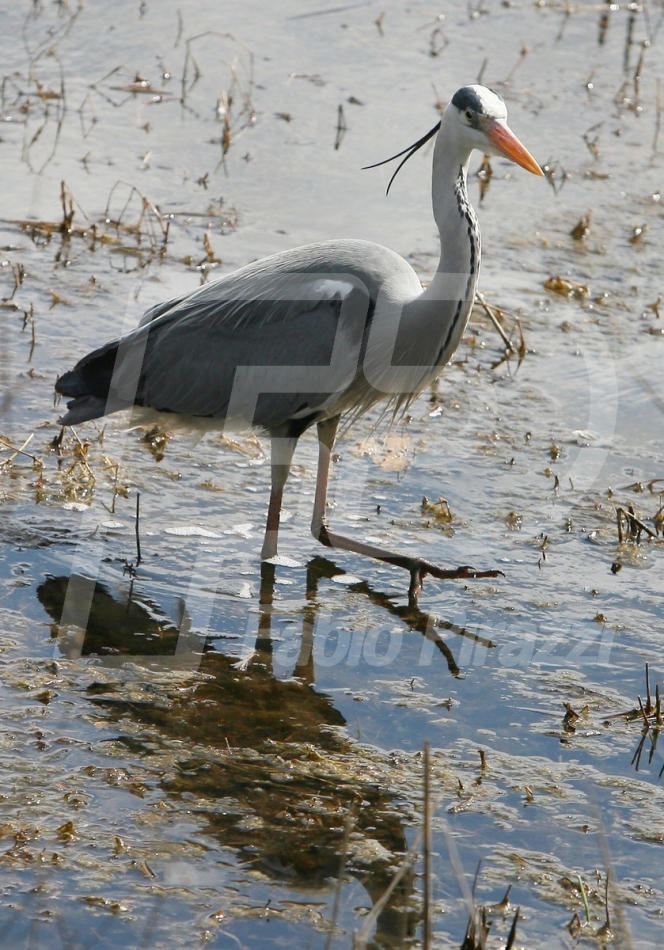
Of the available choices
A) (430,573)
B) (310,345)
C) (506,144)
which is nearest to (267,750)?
(430,573)

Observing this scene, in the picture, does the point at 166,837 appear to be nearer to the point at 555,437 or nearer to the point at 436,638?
the point at 436,638

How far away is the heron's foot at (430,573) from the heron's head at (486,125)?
4.95 feet

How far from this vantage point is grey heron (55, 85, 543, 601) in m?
5.11

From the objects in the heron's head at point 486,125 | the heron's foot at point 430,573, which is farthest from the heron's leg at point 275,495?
the heron's head at point 486,125

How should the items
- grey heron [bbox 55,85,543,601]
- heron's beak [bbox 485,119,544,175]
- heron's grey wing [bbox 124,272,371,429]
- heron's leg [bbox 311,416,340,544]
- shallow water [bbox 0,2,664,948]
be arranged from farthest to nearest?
heron's leg [bbox 311,416,340,544] → heron's grey wing [bbox 124,272,371,429] → grey heron [bbox 55,85,543,601] → heron's beak [bbox 485,119,544,175] → shallow water [bbox 0,2,664,948]

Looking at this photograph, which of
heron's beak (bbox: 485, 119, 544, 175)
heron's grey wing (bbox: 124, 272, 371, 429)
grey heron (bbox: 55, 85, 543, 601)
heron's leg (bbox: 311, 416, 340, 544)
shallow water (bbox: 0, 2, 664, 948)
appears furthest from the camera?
heron's leg (bbox: 311, 416, 340, 544)

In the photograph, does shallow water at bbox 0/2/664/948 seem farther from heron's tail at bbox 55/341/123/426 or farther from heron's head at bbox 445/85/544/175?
heron's head at bbox 445/85/544/175

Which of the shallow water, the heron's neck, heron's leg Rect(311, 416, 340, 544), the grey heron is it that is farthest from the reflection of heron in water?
the heron's neck

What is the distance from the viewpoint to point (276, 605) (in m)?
5.02

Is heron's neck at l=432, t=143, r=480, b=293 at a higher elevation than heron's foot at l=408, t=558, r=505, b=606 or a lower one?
higher

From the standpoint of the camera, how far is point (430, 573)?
17.0 ft

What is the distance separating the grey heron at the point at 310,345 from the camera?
5113mm

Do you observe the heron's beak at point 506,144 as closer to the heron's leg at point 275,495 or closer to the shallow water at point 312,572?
the heron's leg at point 275,495

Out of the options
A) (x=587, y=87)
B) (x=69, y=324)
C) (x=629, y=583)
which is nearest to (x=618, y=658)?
(x=629, y=583)
